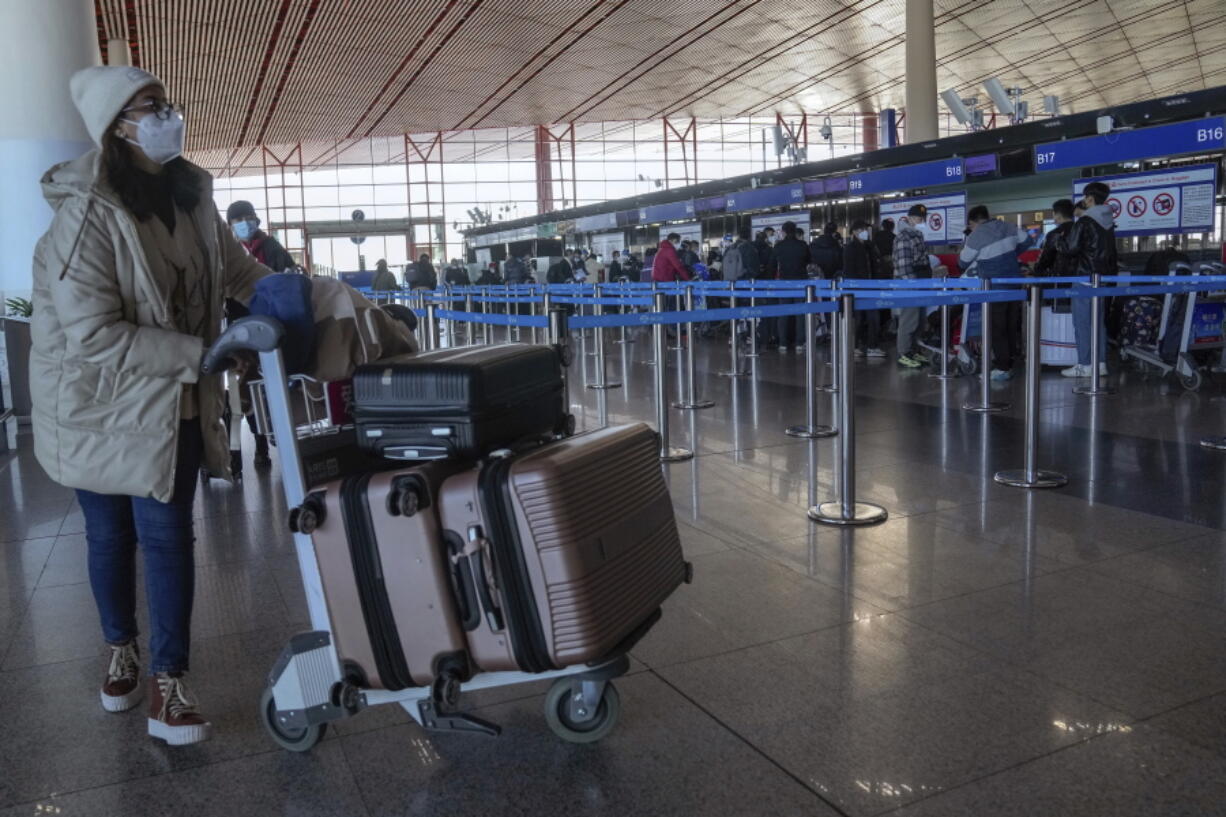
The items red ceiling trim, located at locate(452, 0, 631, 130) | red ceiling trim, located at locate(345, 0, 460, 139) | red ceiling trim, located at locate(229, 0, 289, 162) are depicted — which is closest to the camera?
red ceiling trim, located at locate(229, 0, 289, 162)

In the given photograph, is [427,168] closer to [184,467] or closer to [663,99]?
[663,99]

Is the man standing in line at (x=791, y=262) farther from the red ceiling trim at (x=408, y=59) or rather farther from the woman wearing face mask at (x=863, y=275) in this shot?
the red ceiling trim at (x=408, y=59)

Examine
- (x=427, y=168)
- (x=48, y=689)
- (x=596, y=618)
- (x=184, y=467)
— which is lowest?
(x=48, y=689)

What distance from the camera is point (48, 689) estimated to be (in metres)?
2.90

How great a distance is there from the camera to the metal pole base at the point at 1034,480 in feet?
16.1

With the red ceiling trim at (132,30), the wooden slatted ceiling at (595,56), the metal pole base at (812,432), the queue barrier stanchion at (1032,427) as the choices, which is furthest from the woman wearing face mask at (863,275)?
the red ceiling trim at (132,30)

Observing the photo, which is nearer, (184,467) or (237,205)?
(184,467)

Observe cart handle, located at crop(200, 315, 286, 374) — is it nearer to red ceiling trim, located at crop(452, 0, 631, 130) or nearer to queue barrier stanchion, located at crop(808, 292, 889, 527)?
queue barrier stanchion, located at crop(808, 292, 889, 527)

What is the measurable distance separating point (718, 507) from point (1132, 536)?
176 cm

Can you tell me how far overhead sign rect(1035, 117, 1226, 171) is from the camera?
10141 millimetres

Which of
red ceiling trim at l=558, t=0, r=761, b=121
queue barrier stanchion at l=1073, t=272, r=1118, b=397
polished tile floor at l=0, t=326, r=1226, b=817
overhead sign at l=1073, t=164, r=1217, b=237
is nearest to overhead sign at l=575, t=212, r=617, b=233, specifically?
red ceiling trim at l=558, t=0, r=761, b=121

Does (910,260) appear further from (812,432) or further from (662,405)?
(662,405)

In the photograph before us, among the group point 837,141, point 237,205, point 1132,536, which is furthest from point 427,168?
point 1132,536

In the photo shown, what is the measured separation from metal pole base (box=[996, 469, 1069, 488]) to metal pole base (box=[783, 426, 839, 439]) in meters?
1.57
